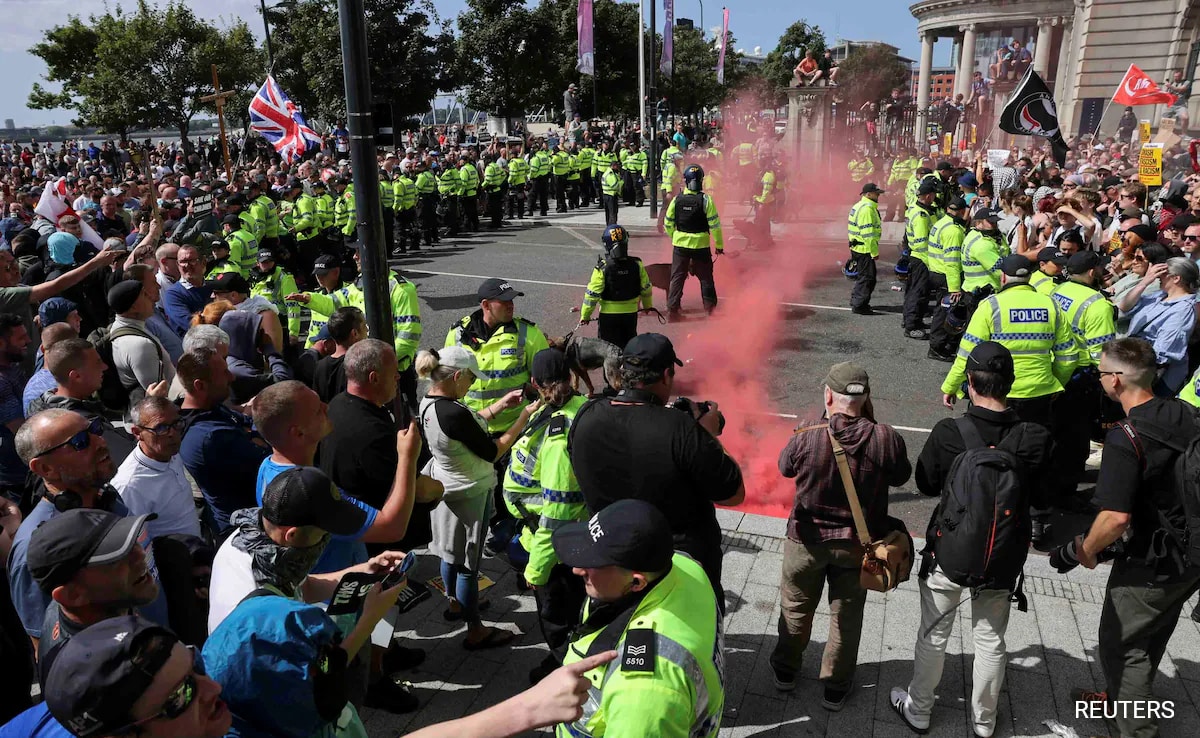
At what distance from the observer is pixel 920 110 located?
3172 cm

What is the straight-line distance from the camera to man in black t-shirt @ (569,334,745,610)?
3463 millimetres

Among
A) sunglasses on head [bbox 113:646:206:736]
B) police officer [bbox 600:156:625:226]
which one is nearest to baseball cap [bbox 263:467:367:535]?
sunglasses on head [bbox 113:646:206:736]

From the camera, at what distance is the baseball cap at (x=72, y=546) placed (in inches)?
98.7

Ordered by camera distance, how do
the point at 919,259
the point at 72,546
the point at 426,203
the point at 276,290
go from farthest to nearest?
the point at 426,203 < the point at 919,259 < the point at 276,290 < the point at 72,546

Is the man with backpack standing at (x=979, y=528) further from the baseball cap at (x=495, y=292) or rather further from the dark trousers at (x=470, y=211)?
the dark trousers at (x=470, y=211)

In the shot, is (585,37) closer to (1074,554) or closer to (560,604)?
(560,604)

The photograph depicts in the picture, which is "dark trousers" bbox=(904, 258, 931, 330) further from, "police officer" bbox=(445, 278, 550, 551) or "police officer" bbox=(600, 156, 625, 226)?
"police officer" bbox=(600, 156, 625, 226)

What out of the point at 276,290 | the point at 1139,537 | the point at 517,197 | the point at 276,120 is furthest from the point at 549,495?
the point at 517,197

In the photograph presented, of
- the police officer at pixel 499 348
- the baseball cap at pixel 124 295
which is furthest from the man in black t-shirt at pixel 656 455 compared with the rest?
the baseball cap at pixel 124 295

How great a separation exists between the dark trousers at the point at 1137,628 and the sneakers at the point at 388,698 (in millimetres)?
3426

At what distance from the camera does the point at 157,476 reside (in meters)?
3.77

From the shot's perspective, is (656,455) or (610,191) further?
(610,191)

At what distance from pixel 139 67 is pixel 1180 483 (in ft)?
142

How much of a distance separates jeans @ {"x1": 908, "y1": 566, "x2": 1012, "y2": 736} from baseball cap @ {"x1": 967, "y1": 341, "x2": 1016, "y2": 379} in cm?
100
